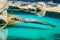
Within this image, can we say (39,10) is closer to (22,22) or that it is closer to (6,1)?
(22,22)

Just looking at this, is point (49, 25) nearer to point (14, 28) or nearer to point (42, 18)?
point (42, 18)

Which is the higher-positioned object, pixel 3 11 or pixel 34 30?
pixel 3 11

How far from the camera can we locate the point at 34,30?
1.22 m

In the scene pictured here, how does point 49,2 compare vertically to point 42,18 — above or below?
above

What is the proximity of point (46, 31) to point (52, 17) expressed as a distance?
6.7 inches

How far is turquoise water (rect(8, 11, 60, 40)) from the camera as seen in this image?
120cm

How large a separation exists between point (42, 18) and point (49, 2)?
198 mm

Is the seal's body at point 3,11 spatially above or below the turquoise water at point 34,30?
above

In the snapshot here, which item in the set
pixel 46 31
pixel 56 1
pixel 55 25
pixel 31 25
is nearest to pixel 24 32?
pixel 31 25

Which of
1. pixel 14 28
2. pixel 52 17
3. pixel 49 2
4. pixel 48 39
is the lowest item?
pixel 48 39

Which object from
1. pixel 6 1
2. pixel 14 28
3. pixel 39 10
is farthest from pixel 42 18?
pixel 6 1

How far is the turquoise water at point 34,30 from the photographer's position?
47.1 inches

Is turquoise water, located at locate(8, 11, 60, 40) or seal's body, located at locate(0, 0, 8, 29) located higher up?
seal's body, located at locate(0, 0, 8, 29)

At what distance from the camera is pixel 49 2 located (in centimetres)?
126
